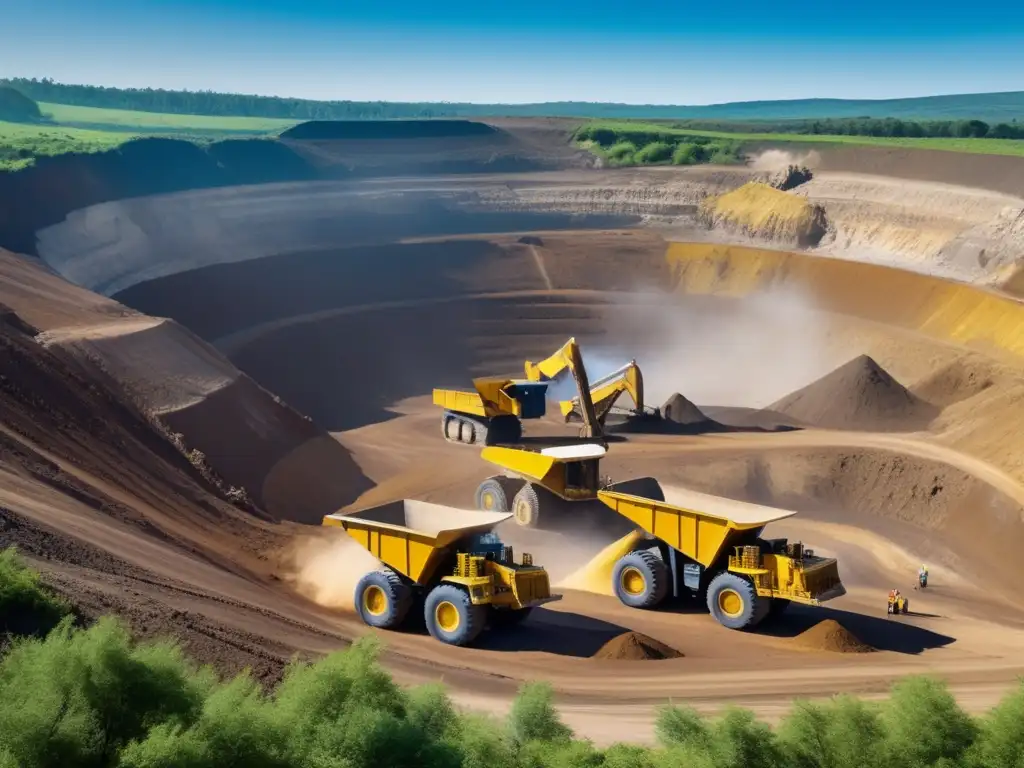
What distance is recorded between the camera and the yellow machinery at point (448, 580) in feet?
69.8

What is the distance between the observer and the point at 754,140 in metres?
98.2

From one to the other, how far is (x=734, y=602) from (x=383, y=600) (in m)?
6.90

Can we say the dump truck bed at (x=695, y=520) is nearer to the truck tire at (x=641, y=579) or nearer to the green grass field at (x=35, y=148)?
the truck tire at (x=641, y=579)

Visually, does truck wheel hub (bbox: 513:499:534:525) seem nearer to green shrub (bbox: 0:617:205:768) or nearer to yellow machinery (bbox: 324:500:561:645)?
yellow machinery (bbox: 324:500:561:645)

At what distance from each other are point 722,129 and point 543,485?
116915 millimetres

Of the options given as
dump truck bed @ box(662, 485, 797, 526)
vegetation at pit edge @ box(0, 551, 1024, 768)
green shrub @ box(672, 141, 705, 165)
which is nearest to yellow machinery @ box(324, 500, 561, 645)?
dump truck bed @ box(662, 485, 797, 526)

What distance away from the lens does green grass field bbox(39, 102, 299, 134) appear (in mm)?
132250

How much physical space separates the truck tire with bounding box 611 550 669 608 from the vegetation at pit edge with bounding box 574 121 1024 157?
59652 millimetres

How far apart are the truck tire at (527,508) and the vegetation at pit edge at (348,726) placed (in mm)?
15894

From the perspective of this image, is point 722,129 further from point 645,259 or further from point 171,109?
point 171,109

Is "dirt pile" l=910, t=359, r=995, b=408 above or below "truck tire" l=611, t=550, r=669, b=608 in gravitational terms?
above

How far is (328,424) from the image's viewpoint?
48688 mm

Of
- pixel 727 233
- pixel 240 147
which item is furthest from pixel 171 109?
pixel 727 233

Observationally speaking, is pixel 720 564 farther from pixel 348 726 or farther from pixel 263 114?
pixel 263 114
